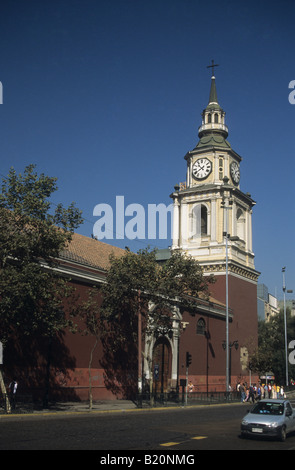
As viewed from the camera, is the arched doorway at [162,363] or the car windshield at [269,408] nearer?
the car windshield at [269,408]

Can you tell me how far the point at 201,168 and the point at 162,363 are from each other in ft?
82.3

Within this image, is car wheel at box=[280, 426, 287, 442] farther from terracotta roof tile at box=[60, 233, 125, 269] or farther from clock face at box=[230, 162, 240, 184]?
clock face at box=[230, 162, 240, 184]

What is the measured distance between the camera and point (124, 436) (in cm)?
1645

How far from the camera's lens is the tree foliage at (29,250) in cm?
2327

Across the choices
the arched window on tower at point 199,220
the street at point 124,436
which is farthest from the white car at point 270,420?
the arched window on tower at point 199,220

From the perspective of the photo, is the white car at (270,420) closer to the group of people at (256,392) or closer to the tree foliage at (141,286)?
the tree foliage at (141,286)

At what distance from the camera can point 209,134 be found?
203 ft

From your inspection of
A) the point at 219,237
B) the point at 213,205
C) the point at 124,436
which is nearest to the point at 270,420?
the point at 124,436

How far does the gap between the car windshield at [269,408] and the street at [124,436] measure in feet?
3.26

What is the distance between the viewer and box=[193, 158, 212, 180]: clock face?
196ft

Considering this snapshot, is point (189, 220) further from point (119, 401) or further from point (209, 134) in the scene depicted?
point (119, 401)

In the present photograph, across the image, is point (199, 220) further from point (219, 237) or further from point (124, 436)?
point (124, 436)

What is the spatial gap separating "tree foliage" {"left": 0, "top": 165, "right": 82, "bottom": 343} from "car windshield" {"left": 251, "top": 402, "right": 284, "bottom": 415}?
404 inches
